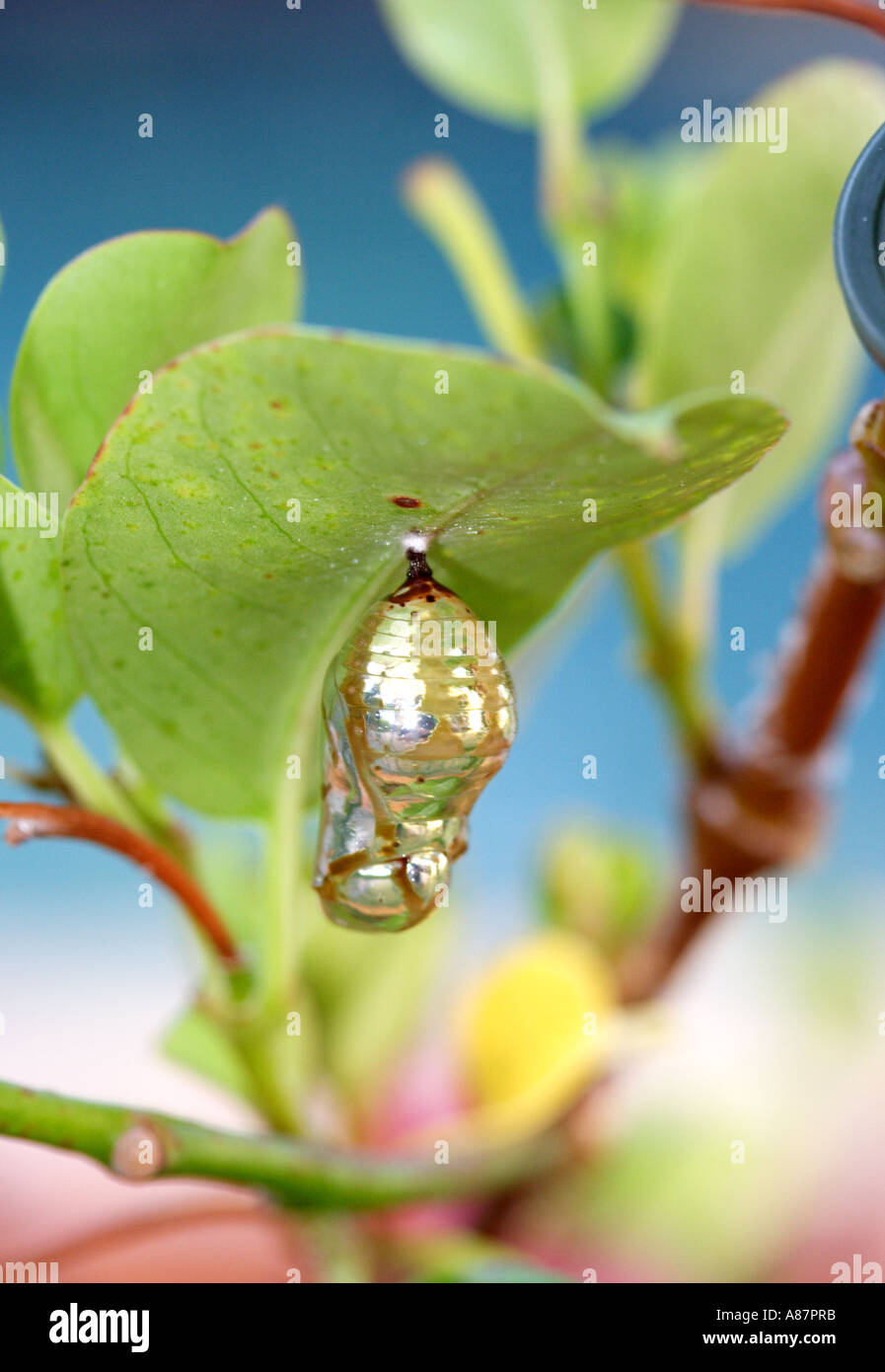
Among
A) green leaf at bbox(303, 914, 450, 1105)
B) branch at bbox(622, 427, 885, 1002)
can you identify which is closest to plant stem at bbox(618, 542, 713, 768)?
branch at bbox(622, 427, 885, 1002)

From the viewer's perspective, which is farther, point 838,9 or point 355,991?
point 355,991

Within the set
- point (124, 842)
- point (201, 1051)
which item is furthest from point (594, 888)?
point (124, 842)

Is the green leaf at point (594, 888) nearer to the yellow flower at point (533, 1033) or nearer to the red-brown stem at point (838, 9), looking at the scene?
the yellow flower at point (533, 1033)

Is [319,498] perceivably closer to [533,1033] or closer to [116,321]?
[116,321]

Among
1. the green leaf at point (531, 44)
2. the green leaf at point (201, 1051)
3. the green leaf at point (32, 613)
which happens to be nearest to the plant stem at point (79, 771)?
the green leaf at point (32, 613)

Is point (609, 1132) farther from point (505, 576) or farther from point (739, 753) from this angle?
point (505, 576)

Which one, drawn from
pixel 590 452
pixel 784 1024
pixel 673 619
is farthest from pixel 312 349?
pixel 784 1024
